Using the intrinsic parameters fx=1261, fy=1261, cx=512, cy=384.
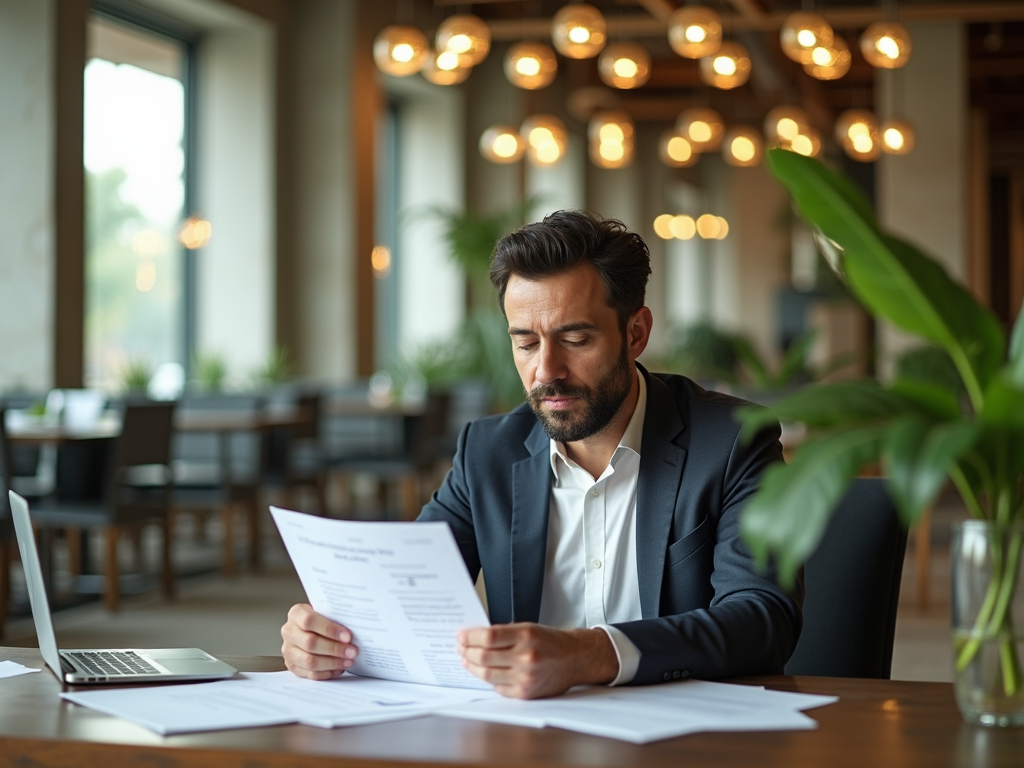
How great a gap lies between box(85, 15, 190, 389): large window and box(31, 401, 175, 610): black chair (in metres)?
2.99

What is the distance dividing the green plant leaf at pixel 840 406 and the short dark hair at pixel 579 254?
730 mm

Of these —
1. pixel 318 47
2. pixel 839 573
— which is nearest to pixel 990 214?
pixel 318 47

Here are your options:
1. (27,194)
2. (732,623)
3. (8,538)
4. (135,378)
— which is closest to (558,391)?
(732,623)

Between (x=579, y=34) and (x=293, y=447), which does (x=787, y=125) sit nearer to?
(x=579, y=34)

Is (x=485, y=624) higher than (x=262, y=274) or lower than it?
lower

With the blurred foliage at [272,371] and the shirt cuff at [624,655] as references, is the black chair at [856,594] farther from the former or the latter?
the blurred foliage at [272,371]

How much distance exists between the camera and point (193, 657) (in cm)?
161

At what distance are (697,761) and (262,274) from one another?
900 centimetres

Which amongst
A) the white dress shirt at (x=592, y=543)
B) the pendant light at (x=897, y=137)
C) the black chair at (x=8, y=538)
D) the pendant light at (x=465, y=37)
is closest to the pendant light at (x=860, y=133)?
the pendant light at (x=897, y=137)

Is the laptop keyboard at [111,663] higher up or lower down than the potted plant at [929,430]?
lower down

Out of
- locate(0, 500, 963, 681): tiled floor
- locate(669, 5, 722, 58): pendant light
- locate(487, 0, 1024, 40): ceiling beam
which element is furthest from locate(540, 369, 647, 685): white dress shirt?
locate(487, 0, 1024, 40): ceiling beam

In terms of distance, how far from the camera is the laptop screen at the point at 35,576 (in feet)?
4.89

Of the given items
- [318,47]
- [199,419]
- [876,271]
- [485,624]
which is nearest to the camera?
[876,271]

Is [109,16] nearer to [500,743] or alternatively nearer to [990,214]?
[500,743]
